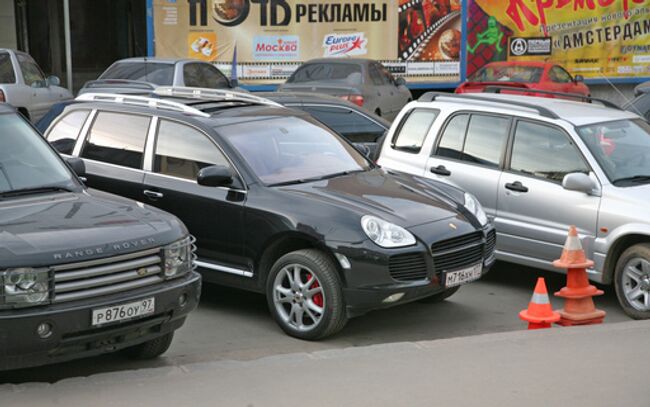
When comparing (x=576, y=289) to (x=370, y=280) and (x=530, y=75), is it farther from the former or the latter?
(x=530, y=75)

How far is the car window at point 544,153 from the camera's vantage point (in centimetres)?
916

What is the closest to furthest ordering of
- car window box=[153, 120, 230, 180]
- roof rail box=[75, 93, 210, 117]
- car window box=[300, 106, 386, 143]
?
car window box=[153, 120, 230, 180] → roof rail box=[75, 93, 210, 117] → car window box=[300, 106, 386, 143]

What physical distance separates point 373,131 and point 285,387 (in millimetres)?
7881

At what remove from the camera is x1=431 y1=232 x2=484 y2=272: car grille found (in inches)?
303

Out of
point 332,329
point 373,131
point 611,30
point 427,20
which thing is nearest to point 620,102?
point 611,30

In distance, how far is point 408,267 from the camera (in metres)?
7.52

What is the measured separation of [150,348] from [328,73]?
46.2 ft

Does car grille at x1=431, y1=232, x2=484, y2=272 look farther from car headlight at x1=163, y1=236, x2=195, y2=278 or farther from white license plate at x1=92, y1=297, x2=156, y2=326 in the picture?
white license plate at x1=92, y1=297, x2=156, y2=326

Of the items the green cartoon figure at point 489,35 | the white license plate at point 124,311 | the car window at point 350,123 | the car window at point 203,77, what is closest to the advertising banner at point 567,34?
the green cartoon figure at point 489,35

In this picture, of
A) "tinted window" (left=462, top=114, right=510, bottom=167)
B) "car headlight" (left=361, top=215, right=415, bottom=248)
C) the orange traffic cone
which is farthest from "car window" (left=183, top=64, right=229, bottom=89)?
the orange traffic cone

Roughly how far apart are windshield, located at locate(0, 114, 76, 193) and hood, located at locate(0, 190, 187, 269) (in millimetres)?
215

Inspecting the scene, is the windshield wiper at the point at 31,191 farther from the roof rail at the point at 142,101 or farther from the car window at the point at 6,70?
the car window at the point at 6,70

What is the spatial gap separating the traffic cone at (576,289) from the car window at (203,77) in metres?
11.0

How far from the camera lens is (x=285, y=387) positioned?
585 cm
